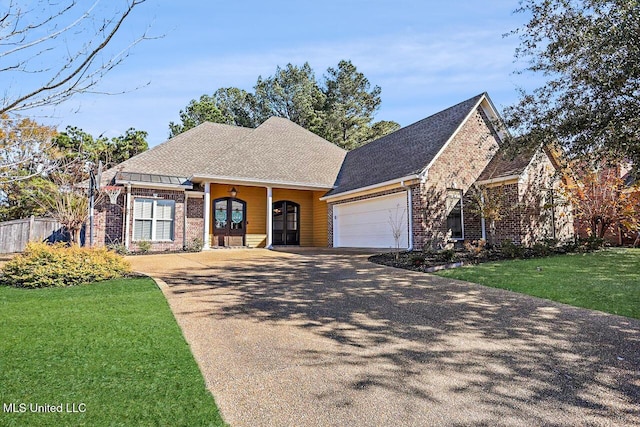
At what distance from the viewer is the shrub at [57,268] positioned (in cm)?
705

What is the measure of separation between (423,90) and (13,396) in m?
14.8

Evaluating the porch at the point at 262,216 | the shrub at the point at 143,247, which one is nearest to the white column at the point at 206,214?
the porch at the point at 262,216

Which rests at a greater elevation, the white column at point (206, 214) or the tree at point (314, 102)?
the tree at point (314, 102)

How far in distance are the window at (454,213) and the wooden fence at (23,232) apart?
1544cm

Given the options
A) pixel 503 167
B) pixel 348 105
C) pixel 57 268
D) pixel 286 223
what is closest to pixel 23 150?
pixel 57 268

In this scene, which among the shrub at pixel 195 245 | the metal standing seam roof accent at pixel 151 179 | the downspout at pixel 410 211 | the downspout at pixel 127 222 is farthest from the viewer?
the shrub at pixel 195 245

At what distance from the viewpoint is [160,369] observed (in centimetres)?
342

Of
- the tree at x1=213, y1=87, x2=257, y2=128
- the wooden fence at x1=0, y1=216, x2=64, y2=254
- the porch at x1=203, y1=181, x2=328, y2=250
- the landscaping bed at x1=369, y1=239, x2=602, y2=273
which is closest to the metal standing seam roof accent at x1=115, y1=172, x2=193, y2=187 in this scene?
the porch at x1=203, y1=181, x2=328, y2=250

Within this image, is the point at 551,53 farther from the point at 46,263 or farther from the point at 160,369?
the point at 46,263

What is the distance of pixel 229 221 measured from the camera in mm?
17172

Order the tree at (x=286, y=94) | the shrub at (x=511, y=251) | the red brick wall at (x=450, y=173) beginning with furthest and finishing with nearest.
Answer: the tree at (x=286, y=94) < the red brick wall at (x=450, y=173) < the shrub at (x=511, y=251)

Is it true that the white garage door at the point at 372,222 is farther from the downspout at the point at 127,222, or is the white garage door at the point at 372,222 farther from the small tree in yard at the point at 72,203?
the small tree in yard at the point at 72,203

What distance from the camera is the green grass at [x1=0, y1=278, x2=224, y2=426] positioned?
→ 8.79 feet

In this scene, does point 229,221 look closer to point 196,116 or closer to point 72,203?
point 72,203
